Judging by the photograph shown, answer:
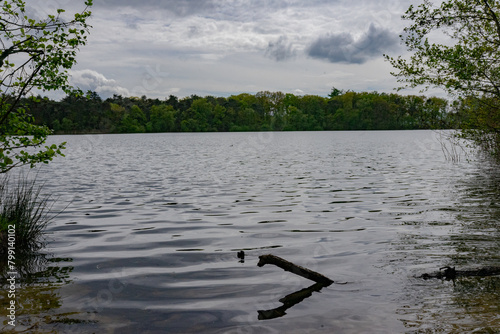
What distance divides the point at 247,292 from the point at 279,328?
161 centimetres

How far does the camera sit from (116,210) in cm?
1650

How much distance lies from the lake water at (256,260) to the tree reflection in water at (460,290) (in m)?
0.03

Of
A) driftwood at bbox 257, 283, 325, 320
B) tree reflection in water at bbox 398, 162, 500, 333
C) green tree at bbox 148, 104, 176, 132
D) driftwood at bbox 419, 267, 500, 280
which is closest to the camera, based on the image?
tree reflection in water at bbox 398, 162, 500, 333

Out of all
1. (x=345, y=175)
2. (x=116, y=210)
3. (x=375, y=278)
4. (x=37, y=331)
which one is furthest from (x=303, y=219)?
(x=345, y=175)

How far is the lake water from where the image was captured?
22.3 ft

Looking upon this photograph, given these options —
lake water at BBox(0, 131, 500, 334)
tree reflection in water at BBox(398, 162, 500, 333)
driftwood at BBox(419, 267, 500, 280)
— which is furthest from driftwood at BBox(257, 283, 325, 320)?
driftwood at BBox(419, 267, 500, 280)

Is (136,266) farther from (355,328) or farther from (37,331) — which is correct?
(355,328)

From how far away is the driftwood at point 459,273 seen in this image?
8.01 metres

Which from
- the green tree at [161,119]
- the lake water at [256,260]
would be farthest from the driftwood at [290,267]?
the green tree at [161,119]

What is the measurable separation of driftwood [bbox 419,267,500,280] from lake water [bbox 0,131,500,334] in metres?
0.19

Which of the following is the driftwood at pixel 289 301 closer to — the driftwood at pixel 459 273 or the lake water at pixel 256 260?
the lake water at pixel 256 260

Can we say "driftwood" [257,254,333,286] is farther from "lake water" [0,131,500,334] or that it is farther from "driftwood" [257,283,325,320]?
"lake water" [0,131,500,334]

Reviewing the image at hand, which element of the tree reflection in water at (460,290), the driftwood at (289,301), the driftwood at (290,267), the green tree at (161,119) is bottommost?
the driftwood at (289,301)

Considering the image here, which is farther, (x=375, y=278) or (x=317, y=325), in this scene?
(x=375, y=278)
